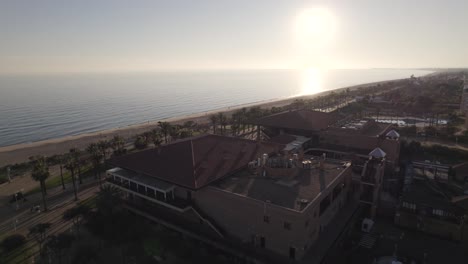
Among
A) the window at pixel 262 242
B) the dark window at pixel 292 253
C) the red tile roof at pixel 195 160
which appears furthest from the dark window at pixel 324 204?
the red tile roof at pixel 195 160

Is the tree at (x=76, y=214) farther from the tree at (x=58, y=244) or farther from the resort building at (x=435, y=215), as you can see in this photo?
the resort building at (x=435, y=215)

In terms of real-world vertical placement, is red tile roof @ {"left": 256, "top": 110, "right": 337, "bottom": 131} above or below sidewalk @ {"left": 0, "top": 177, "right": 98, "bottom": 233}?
above

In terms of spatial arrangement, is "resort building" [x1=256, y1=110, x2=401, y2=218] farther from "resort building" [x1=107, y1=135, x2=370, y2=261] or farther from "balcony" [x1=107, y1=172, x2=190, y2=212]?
"balcony" [x1=107, y1=172, x2=190, y2=212]

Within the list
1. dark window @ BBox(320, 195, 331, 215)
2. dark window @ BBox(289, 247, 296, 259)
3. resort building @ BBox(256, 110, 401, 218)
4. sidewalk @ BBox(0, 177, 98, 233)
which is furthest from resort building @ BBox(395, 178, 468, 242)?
sidewalk @ BBox(0, 177, 98, 233)

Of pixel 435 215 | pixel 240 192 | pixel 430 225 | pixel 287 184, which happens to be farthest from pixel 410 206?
pixel 240 192

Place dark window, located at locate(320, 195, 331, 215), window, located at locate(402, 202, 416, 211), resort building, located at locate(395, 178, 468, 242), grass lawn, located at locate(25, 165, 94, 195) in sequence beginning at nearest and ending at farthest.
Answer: dark window, located at locate(320, 195, 331, 215)
resort building, located at locate(395, 178, 468, 242)
window, located at locate(402, 202, 416, 211)
grass lawn, located at locate(25, 165, 94, 195)

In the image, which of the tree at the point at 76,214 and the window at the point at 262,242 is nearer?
the window at the point at 262,242
